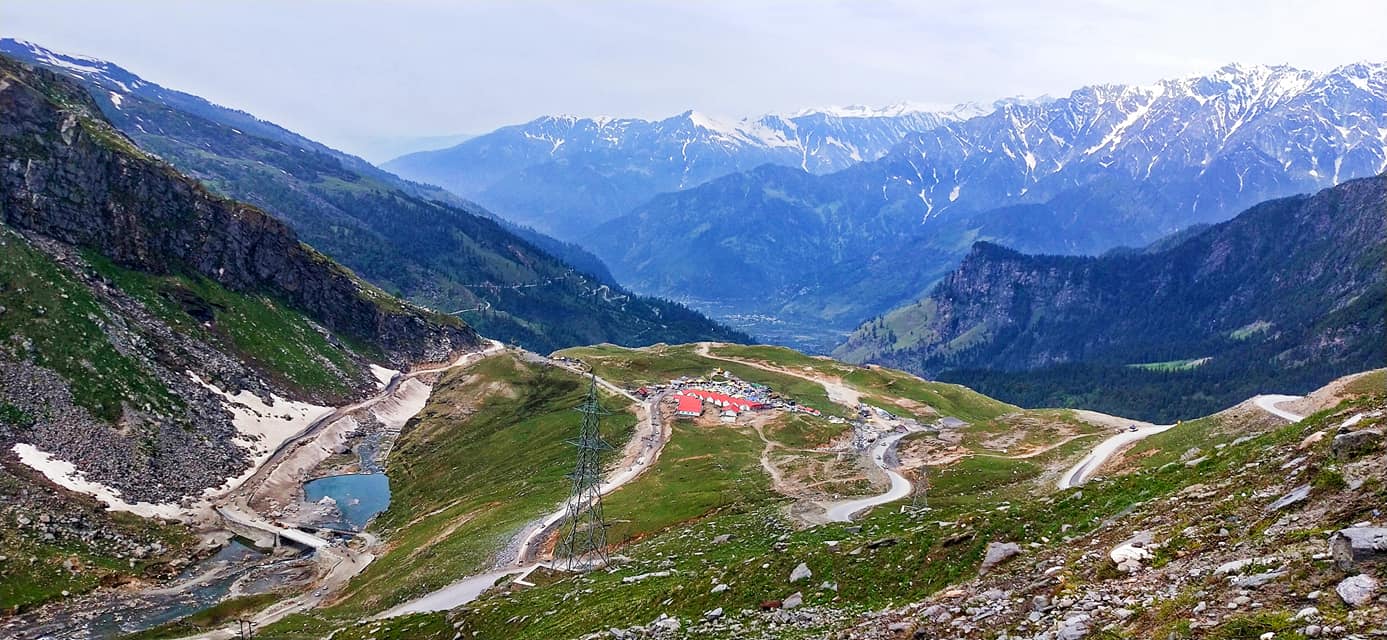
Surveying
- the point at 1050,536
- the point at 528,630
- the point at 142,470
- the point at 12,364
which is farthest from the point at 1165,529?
the point at 12,364

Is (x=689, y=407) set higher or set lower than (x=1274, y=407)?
lower

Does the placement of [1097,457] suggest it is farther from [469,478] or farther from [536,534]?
[469,478]

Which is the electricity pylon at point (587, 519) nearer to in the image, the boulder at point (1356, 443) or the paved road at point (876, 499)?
the paved road at point (876, 499)

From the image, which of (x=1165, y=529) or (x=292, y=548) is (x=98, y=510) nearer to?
(x=292, y=548)

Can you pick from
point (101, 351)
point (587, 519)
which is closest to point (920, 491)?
point (587, 519)

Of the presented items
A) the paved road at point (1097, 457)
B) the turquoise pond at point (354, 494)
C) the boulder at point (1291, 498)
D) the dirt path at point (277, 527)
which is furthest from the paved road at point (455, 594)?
the turquoise pond at point (354, 494)

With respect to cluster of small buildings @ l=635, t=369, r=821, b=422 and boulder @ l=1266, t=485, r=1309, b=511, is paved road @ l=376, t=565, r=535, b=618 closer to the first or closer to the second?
boulder @ l=1266, t=485, r=1309, b=511

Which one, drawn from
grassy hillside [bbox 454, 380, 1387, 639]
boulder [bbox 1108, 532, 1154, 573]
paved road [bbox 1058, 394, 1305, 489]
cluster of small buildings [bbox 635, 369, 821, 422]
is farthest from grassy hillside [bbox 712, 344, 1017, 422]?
boulder [bbox 1108, 532, 1154, 573]
